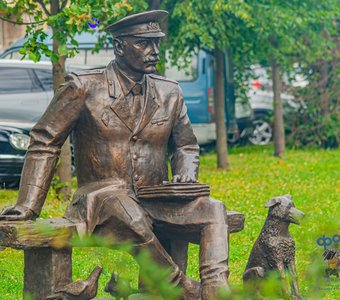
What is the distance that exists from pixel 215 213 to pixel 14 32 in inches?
977

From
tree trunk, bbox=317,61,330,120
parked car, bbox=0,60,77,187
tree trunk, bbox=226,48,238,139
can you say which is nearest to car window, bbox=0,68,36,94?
parked car, bbox=0,60,77,187

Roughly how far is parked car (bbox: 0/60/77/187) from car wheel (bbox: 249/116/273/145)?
7183 mm

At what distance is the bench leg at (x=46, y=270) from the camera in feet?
22.0

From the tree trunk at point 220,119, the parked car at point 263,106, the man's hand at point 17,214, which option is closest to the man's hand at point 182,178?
the man's hand at point 17,214

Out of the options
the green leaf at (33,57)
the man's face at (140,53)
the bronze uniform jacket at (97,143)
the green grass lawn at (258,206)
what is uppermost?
the green leaf at (33,57)

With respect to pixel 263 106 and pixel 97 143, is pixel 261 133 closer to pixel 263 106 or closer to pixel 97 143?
pixel 263 106

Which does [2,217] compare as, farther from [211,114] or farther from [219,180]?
[211,114]

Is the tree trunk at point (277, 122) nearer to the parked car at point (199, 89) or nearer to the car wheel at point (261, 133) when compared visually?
the parked car at point (199, 89)

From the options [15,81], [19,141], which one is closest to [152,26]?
[19,141]

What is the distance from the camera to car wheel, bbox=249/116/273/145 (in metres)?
23.9

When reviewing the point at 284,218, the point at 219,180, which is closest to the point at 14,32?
the point at 219,180

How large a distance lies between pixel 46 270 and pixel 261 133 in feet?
57.1

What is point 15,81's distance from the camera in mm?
17000

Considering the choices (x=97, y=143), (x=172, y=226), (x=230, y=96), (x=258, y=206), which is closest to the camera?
(x=172, y=226)
